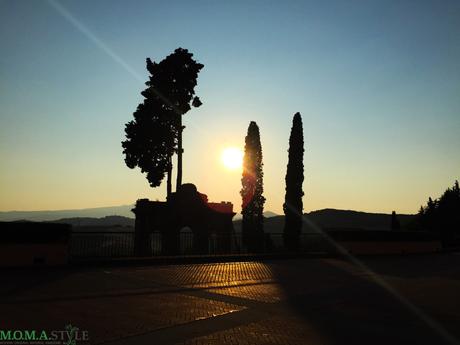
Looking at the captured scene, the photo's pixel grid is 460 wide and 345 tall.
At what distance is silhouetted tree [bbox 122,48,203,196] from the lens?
101 ft

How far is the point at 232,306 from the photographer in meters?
10.1

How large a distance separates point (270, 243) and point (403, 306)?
17.4 metres

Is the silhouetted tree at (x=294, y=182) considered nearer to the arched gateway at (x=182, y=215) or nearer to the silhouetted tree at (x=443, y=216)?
the arched gateway at (x=182, y=215)

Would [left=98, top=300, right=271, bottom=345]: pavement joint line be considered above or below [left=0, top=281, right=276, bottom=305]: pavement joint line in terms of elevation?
below

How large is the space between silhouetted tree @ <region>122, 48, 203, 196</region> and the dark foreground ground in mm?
14646

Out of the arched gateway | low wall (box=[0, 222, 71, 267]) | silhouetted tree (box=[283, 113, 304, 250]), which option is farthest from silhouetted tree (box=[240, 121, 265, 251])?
low wall (box=[0, 222, 71, 267])

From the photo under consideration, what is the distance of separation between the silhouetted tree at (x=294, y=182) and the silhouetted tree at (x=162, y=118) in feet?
27.0

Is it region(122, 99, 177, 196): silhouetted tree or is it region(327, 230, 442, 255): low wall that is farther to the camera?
region(122, 99, 177, 196): silhouetted tree

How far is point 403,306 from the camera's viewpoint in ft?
35.3

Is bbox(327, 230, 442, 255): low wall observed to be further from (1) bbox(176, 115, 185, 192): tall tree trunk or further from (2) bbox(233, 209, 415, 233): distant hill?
(2) bbox(233, 209, 415, 233): distant hill

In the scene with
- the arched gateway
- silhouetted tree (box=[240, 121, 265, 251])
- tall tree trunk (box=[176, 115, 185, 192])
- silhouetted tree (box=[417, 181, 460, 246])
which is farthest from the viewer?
silhouetted tree (box=[417, 181, 460, 246])

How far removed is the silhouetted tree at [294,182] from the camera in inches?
1314

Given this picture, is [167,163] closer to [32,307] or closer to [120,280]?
[120,280]

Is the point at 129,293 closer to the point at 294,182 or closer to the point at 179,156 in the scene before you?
the point at 179,156
